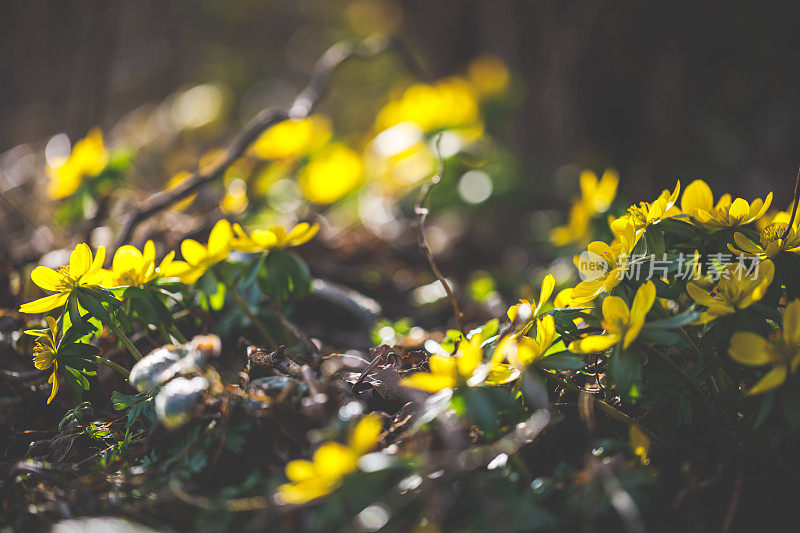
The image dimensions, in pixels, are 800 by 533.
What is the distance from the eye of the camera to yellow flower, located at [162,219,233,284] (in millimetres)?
1164

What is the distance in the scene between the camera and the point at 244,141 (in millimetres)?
1846

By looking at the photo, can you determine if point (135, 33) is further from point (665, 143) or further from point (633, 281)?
point (633, 281)

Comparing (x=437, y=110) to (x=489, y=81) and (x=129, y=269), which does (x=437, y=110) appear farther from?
(x=129, y=269)

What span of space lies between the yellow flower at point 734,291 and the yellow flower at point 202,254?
2.93 ft

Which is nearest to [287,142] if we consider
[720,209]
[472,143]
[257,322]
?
[472,143]

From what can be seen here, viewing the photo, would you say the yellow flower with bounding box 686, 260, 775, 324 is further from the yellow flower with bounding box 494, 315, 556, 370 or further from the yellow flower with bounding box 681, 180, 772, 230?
the yellow flower with bounding box 494, 315, 556, 370

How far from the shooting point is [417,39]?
454 cm

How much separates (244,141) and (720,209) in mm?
1397

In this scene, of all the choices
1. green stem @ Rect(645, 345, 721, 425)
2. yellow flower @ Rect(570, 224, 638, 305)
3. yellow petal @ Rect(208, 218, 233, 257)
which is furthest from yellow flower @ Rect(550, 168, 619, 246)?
yellow petal @ Rect(208, 218, 233, 257)

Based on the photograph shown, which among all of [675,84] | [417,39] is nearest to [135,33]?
[417,39]

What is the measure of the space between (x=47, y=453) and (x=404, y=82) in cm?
557

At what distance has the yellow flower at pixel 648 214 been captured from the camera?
1.04 m

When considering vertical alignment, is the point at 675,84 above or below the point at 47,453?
below

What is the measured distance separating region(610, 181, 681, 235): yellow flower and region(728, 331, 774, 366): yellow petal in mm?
265
